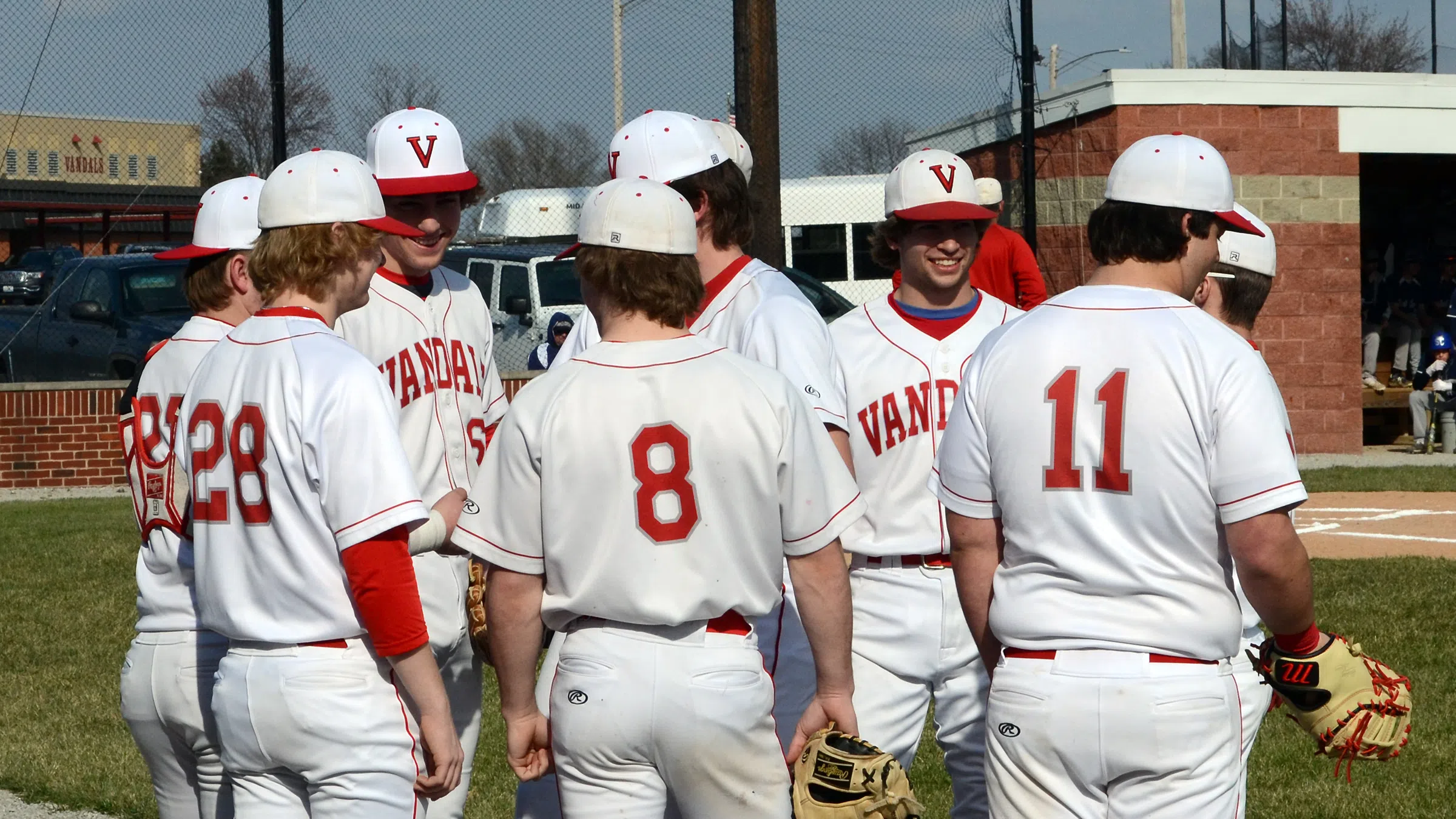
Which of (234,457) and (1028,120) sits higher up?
(1028,120)

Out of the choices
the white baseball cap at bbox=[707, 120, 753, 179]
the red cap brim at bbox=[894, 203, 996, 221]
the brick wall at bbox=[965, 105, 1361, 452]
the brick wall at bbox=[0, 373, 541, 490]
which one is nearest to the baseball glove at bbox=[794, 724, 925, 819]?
the white baseball cap at bbox=[707, 120, 753, 179]

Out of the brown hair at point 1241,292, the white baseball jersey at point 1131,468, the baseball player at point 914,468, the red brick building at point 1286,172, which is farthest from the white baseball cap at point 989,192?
the red brick building at point 1286,172

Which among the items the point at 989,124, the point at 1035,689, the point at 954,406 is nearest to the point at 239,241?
the point at 954,406

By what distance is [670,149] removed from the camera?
3805mm

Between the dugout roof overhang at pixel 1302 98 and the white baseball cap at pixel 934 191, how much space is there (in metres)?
11.3

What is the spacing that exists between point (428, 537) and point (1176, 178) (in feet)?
5.67

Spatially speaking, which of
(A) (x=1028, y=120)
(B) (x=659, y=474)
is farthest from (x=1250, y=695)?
(A) (x=1028, y=120)

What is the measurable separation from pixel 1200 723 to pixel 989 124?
48.1ft

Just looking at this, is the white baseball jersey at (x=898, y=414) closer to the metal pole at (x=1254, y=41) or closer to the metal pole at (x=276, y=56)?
the metal pole at (x=276, y=56)

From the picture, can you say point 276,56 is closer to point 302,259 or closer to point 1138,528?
point 302,259

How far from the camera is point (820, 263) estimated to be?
1994 cm

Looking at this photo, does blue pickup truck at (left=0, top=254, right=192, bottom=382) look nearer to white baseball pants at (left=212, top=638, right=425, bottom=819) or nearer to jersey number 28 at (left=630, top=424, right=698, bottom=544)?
white baseball pants at (left=212, top=638, right=425, bottom=819)

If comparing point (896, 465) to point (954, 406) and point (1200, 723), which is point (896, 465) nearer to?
point (954, 406)

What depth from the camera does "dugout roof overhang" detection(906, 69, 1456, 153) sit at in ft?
50.0
